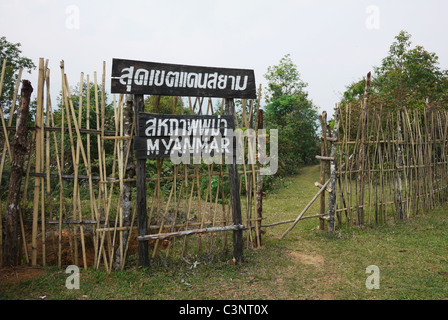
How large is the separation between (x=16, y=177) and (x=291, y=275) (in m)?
4.20

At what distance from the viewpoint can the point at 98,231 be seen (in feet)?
13.8

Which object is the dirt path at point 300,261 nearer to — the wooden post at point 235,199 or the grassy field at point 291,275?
the grassy field at point 291,275

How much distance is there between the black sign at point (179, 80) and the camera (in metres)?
4.04

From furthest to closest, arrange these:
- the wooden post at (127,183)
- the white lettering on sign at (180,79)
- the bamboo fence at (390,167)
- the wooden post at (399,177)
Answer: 1. the wooden post at (399,177)
2. the bamboo fence at (390,167)
3. the wooden post at (127,183)
4. the white lettering on sign at (180,79)

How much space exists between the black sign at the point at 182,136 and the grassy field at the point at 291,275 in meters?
1.73

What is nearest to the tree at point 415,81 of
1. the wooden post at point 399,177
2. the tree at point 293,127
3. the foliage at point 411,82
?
the foliage at point 411,82

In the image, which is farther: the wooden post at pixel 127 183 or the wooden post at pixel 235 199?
the wooden post at pixel 235 199

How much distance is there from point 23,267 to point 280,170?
39.3 ft

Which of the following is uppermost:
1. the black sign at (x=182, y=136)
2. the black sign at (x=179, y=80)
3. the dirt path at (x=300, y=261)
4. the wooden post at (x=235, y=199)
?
the black sign at (x=179, y=80)

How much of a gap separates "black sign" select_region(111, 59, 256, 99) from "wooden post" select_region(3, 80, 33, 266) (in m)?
1.32

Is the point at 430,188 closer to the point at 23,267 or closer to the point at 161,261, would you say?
the point at 161,261

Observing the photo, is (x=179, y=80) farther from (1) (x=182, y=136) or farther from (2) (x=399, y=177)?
(2) (x=399, y=177)

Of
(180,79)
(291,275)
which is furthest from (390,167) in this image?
(180,79)

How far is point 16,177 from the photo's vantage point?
162 inches
